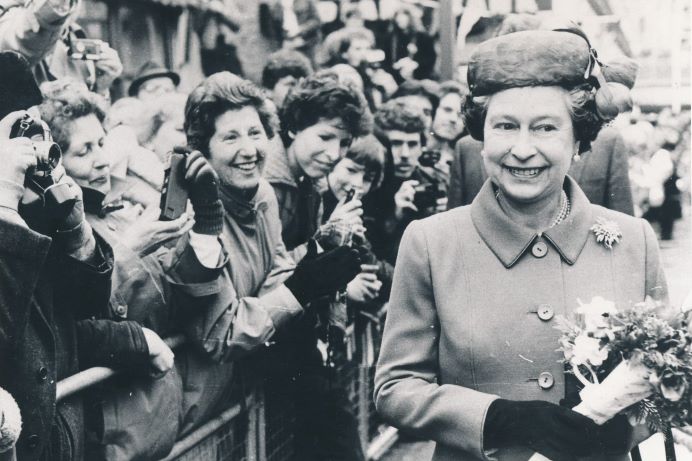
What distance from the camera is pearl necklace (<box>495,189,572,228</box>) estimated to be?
9.18ft

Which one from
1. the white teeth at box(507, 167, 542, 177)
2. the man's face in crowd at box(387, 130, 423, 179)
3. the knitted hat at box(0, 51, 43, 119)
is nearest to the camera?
the white teeth at box(507, 167, 542, 177)

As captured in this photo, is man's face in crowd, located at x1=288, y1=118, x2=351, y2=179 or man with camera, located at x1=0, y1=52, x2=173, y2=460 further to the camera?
man's face in crowd, located at x1=288, y1=118, x2=351, y2=179

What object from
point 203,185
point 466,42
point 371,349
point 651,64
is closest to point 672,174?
point 651,64

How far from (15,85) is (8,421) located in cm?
106

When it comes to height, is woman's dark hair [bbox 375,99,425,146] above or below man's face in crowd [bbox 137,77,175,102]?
below

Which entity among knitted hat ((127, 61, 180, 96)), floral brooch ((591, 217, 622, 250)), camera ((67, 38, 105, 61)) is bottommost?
floral brooch ((591, 217, 622, 250))

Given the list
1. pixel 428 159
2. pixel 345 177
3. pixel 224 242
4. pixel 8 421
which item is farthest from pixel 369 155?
pixel 8 421

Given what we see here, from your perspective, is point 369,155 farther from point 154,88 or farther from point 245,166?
point 245,166

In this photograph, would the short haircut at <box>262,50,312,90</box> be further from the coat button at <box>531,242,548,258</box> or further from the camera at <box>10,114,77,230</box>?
the coat button at <box>531,242,548,258</box>

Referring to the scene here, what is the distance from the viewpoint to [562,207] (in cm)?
282

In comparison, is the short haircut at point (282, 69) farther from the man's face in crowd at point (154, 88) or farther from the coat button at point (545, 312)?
the coat button at point (545, 312)

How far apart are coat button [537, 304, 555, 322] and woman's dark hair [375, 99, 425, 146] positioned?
12.9 ft

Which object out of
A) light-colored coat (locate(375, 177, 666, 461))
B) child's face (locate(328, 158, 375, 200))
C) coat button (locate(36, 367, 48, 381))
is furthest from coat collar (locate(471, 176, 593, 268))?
A: child's face (locate(328, 158, 375, 200))

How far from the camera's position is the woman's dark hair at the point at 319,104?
5.03 meters
